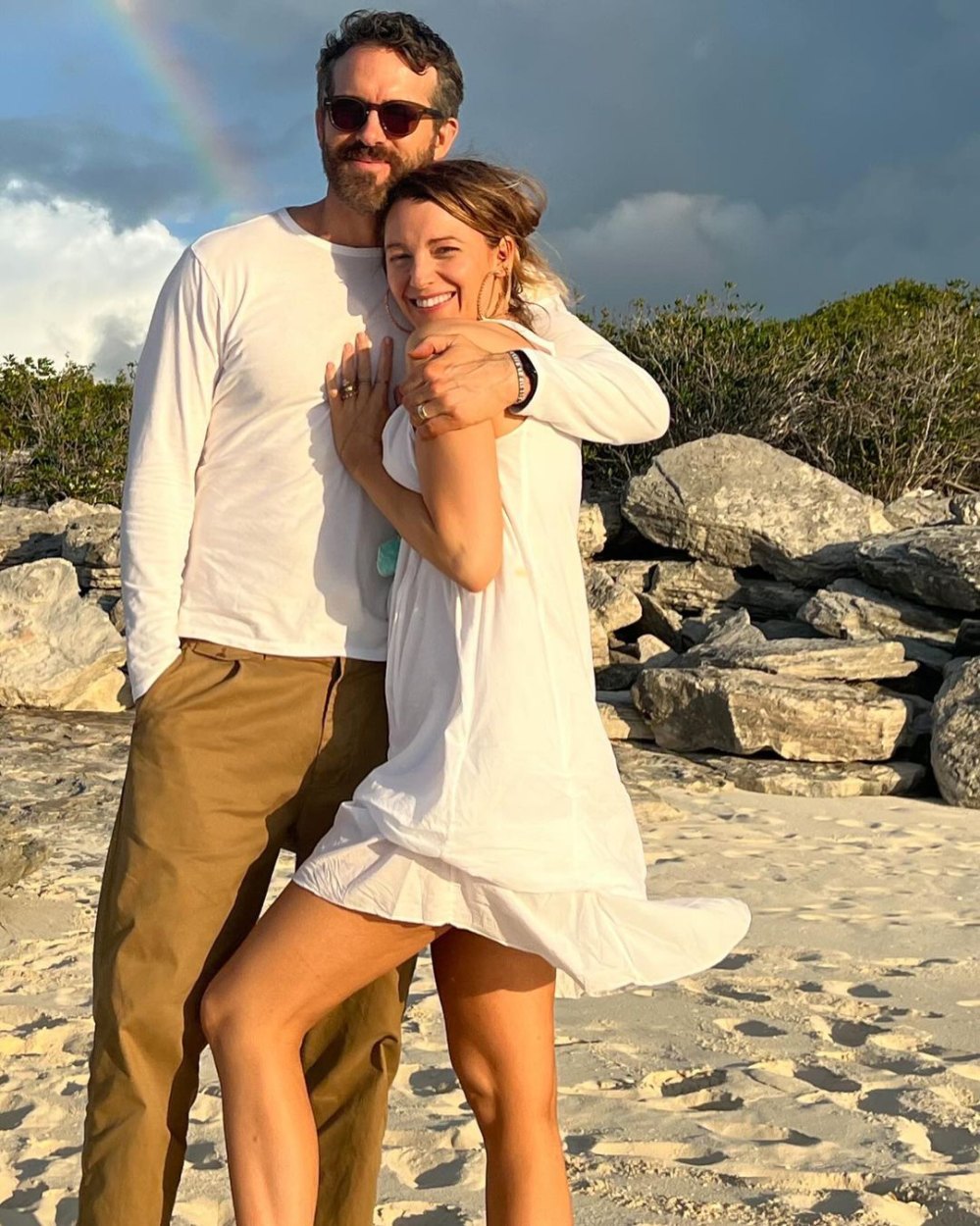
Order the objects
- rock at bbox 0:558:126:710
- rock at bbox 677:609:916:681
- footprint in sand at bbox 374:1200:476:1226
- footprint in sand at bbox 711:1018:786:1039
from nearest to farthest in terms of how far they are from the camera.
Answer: footprint in sand at bbox 374:1200:476:1226
footprint in sand at bbox 711:1018:786:1039
rock at bbox 0:558:126:710
rock at bbox 677:609:916:681

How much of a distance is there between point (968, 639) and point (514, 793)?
9.31 meters

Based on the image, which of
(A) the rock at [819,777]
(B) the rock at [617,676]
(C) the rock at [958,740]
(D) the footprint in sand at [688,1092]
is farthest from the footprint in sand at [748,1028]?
(B) the rock at [617,676]

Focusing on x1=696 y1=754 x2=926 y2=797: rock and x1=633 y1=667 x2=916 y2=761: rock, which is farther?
x1=633 y1=667 x2=916 y2=761: rock

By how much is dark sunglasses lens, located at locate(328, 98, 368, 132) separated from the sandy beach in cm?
244

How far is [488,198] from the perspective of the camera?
2.26 m

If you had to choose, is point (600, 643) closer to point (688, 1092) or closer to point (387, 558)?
point (688, 1092)

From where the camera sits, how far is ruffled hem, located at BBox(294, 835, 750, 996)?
209 centimetres

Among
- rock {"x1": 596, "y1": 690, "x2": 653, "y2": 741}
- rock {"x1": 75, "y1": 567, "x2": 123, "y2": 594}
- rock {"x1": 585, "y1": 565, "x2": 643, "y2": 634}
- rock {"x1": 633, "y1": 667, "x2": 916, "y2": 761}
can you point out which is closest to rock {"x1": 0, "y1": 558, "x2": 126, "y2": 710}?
rock {"x1": 75, "y1": 567, "x2": 123, "y2": 594}

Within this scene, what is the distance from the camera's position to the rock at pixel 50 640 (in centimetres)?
941

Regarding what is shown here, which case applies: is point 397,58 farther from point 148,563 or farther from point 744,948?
point 744,948

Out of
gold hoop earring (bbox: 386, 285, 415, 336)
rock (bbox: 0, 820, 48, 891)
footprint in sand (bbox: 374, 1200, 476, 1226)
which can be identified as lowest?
footprint in sand (bbox: 374, 1200, 476, 1226)

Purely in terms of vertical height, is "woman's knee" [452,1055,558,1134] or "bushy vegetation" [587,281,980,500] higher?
"bushy vegetation" [587,281,980,500]

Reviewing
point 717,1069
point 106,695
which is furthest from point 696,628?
point 717,1069

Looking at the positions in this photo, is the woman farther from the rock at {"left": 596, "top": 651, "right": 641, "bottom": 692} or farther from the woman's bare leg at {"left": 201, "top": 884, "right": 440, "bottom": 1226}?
the rock at {"left": 596, "top": 651, "right": 641, "bottom": 692}
